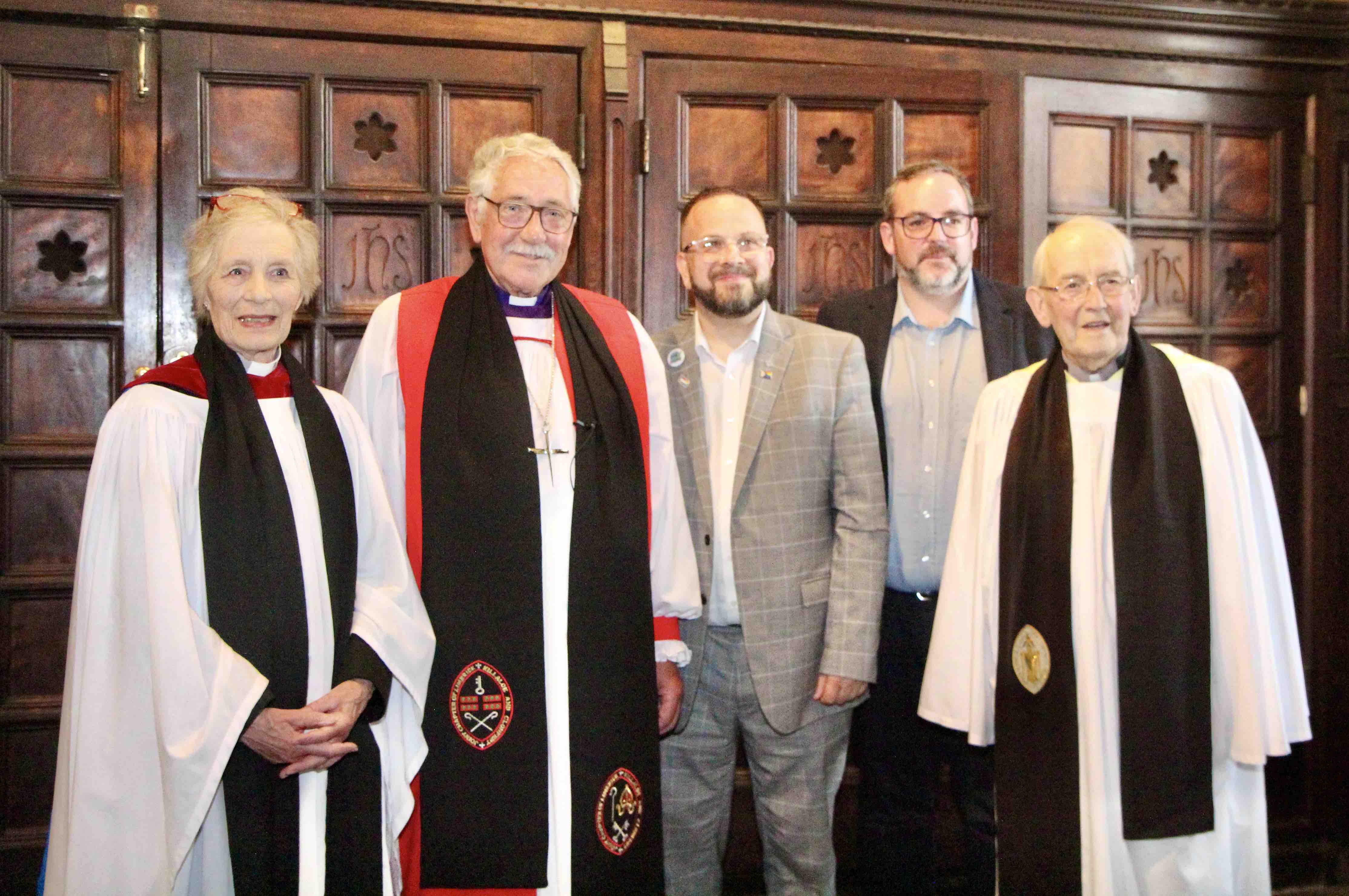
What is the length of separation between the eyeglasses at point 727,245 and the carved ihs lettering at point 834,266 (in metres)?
0.70

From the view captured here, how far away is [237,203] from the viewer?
2.26 metres

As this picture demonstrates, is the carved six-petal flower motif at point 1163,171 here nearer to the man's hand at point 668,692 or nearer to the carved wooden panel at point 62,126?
the man's hand at point 668,692

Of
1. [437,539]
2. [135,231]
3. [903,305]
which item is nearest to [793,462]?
[903,305]

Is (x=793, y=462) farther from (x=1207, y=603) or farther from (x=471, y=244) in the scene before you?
(x=471, y=244)

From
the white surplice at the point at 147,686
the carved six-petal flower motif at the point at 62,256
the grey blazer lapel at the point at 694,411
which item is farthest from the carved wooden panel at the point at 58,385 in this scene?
the grey blazer lapel at the point at 694,411

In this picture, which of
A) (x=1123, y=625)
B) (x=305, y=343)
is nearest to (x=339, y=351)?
(x=305, y=343)

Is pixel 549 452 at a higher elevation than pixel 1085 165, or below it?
below

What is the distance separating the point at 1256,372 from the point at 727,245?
2.14 metres

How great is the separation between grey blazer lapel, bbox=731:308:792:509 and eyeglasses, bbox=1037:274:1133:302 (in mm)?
680

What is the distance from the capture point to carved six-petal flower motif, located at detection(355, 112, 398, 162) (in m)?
3.34

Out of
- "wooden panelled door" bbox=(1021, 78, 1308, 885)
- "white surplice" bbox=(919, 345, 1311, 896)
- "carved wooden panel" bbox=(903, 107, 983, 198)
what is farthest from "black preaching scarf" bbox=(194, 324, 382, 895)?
"wooden panelled door" bbox=(1021, 78, 1308, 885)

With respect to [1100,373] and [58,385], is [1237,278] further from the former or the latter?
[58,385]

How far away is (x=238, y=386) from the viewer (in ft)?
7.27

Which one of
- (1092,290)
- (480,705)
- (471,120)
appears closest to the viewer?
(480,705)
